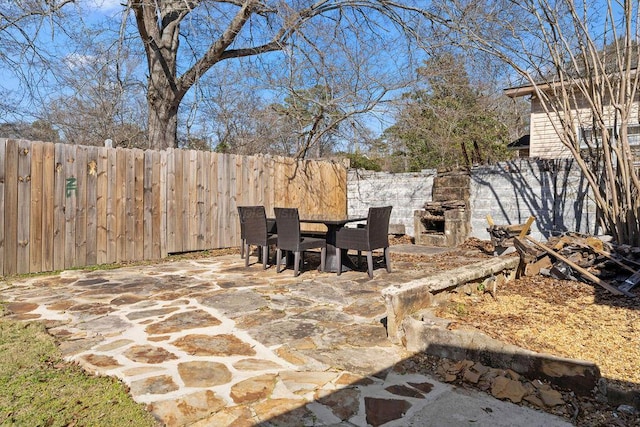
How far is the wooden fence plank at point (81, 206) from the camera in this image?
18.7 ft

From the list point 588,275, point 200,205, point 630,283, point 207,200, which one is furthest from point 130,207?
point 630,283

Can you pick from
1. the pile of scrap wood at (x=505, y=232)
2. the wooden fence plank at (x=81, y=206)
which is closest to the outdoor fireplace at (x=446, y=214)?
the pile of scrap wood at (x=505, y=232)

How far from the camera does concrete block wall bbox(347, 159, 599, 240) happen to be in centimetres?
703

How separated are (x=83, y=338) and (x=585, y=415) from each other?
3193 millimetres

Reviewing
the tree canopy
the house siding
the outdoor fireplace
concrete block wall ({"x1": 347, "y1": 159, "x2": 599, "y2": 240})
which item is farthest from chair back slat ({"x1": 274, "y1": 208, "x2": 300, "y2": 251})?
the house siding

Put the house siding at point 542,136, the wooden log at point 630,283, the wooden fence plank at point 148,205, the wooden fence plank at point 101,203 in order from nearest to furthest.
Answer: the wooden log at point 630,283 < the wooden fence plank at point 101,203 < the wooden fence plank at point 148,205 < the house siding at point 542,136

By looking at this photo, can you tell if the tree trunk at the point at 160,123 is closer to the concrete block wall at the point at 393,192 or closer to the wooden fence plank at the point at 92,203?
the wooden fence plank at the point at 92,203

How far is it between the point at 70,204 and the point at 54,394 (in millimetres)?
4219

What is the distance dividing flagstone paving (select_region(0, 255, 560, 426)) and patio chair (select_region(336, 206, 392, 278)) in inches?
15.1

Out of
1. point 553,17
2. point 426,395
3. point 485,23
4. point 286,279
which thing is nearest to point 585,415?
point 426,395

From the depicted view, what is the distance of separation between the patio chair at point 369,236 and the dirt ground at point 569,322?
156 centimetres

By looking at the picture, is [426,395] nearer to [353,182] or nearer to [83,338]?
[83,338]

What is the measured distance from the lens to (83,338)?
2990 mm

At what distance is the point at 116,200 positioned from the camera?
20.1 ft
